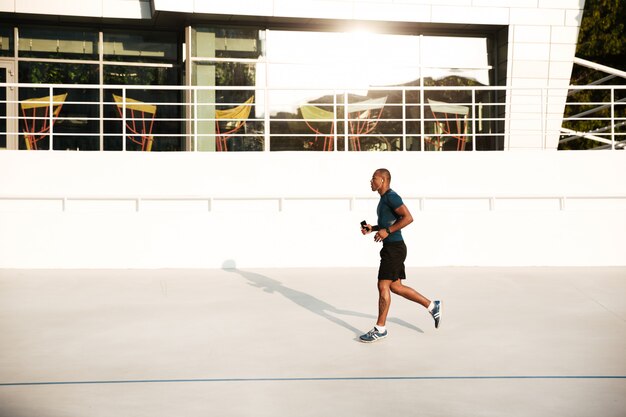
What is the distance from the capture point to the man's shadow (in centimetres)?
953

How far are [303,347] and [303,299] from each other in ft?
9.75

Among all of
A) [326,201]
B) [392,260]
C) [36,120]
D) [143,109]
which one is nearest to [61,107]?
[36,120]

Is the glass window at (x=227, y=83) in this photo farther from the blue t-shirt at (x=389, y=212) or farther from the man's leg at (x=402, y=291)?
the man's leg at (x=402, y=291)

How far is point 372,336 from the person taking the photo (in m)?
8.34

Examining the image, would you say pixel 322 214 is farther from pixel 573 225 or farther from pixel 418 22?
pixel 418 22

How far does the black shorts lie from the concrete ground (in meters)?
0.67

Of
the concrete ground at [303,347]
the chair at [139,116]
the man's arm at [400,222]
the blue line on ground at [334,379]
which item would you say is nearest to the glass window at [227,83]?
the chair at [139,116]

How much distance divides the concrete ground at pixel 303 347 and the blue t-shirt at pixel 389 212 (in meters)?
1.06

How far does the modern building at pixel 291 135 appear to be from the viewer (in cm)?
1428

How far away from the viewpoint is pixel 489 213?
1439 centimetres

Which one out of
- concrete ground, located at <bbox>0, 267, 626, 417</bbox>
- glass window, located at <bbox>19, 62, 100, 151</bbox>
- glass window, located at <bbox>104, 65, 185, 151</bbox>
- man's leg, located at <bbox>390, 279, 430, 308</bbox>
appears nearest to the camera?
concrete ground, located at <bbox>0, 267, 626, 417</bbox>

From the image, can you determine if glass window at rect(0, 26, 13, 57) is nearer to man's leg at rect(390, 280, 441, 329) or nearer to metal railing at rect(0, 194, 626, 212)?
metal railing at rect(0, 194, 626, 212)

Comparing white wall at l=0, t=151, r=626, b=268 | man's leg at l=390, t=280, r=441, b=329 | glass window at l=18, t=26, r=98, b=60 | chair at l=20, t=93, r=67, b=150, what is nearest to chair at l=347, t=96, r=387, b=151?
white wall at l=0, t=151, r=626, b=268

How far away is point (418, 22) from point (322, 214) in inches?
282
